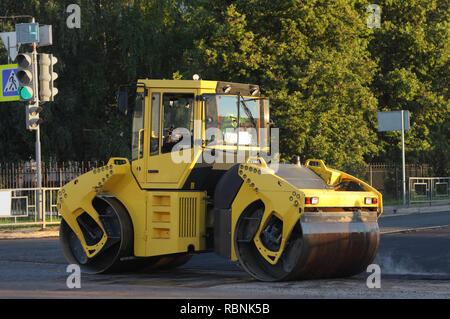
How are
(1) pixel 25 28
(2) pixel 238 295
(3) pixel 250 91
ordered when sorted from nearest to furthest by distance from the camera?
(2) pixel 238 295
(3) pixel 250 91
(1) pixel 25 28

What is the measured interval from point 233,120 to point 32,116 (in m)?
11.5

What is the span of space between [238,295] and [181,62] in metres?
31.8

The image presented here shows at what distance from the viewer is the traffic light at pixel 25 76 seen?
69.2ft

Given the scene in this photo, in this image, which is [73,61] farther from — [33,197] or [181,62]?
[33,197]

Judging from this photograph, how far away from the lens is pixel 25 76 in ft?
70.2

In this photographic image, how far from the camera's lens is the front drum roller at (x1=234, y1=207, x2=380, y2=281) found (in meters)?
10.9

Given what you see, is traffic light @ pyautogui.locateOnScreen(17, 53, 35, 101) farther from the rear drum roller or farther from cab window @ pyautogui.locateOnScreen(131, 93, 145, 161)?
cab window @ pyautogui.locateOnScreen(131, 93, 145, 161)

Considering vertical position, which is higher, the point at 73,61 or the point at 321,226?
the point at 73,61

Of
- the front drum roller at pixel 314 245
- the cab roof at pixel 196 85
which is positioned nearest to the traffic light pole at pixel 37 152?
the cab roof at pixel 196 85

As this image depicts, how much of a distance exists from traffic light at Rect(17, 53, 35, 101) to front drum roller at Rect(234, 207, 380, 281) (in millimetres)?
11529

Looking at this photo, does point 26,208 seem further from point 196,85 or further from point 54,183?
point 196,85

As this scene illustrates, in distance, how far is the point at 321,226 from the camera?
11.0 metres

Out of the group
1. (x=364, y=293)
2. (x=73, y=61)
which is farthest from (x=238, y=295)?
(x=73, y=61)

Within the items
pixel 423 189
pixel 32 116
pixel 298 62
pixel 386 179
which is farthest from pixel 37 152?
pixel 386 179
